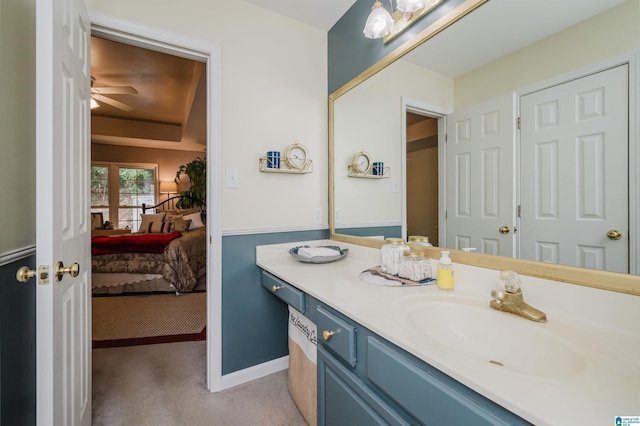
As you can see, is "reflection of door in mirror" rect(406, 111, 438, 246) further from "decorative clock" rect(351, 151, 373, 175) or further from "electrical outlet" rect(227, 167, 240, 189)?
"electrical outlet" rect(227, 167, 240, 189)

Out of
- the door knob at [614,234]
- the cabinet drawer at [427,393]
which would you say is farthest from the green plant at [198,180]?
the door knob at [614,234]

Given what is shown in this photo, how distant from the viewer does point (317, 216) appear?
2148 mm

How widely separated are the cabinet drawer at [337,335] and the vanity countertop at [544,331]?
53mm

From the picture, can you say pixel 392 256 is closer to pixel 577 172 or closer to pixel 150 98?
pixel 577 172

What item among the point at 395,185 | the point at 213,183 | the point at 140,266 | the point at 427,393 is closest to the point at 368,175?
the point at 395,185

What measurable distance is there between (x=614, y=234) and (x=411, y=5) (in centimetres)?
125

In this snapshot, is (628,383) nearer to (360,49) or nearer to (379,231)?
(379,231)

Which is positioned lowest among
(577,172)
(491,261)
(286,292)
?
(286,292)

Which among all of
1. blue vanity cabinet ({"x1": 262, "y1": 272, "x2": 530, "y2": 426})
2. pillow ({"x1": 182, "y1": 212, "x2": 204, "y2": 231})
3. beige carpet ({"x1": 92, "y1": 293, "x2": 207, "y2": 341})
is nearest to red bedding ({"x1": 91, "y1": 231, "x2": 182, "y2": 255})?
beige carpet ({"x1": 92, "y1": 293, "x2": 207, "y2": 341})

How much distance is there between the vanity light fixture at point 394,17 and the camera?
136 cm

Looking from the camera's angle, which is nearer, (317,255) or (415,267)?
(415,267)

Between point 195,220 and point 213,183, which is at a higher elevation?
point 213,183

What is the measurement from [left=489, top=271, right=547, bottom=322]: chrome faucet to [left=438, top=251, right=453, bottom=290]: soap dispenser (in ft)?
0.67

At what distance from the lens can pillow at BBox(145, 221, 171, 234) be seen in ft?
15.5
